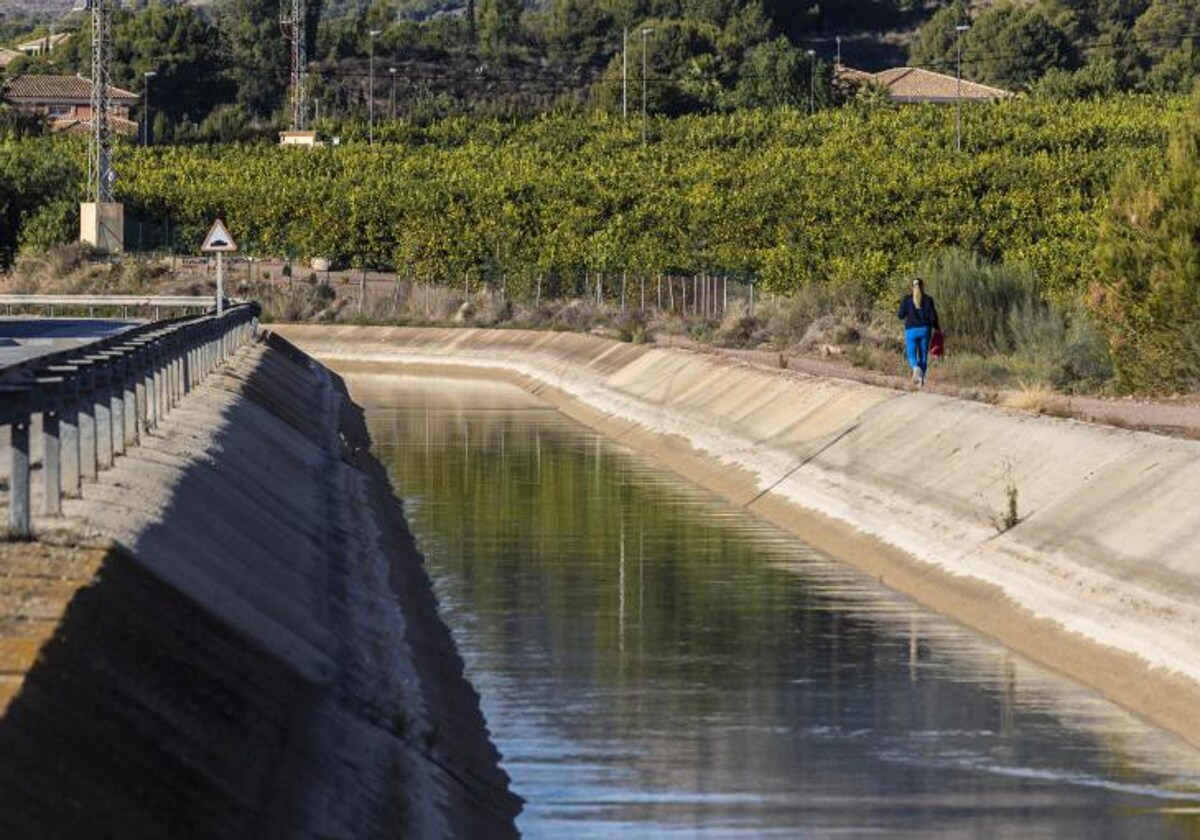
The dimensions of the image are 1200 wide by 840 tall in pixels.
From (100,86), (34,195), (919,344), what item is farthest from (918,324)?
(34,195)

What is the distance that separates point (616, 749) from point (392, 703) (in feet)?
5.74

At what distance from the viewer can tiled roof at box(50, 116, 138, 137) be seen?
481 ft

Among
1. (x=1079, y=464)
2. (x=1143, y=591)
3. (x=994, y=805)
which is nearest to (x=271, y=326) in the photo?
(x=1079, y=464)

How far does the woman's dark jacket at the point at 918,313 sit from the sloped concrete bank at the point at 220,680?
47.1ft

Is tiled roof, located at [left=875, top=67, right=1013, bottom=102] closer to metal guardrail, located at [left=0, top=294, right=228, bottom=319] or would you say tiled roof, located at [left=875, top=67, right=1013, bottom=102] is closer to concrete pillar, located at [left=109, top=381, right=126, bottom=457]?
metal guardrail, located at [left=0, top=294, right=228, bottom=319]

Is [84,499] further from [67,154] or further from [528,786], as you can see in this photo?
[67,154]

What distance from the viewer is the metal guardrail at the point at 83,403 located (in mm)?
15906

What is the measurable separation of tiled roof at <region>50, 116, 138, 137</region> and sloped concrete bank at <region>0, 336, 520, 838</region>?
123477 millimetres

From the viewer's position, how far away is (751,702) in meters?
19.6

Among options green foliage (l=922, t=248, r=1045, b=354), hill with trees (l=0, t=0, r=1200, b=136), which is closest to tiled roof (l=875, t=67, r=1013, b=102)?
hill with trees (l=0, t=0, r=1200, b=136)

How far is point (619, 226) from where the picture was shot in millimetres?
94938

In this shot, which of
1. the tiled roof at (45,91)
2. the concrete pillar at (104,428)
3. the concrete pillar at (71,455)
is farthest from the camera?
the tiled roof at (45,91)

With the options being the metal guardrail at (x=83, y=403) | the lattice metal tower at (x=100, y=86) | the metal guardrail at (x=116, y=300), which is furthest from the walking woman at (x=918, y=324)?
the lattice metal tower at (x=100, y=86)

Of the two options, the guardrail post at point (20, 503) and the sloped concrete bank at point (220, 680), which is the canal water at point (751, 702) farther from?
the guardrail post at point (20, 503)
